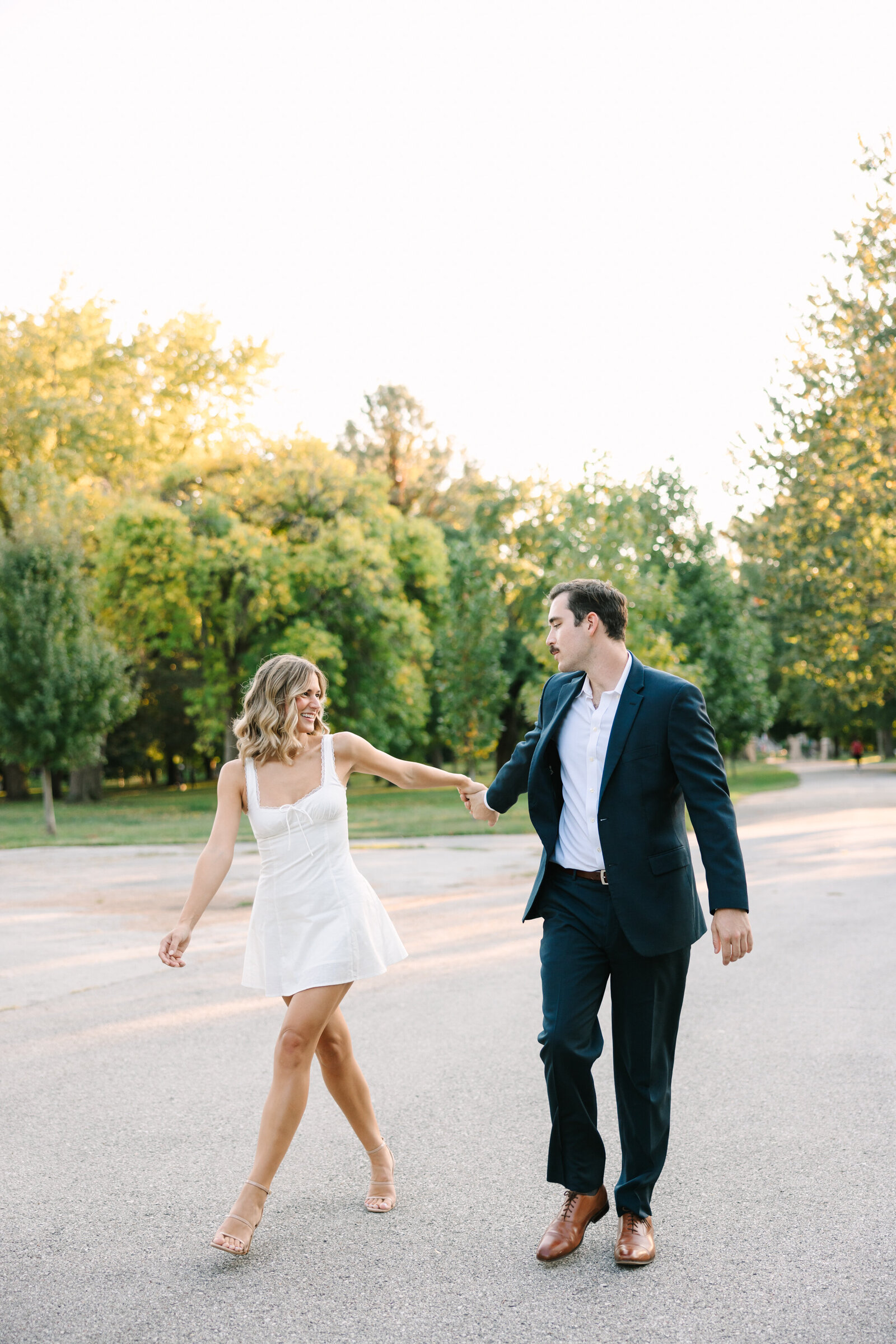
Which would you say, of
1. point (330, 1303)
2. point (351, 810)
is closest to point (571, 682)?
point (330, 1303)

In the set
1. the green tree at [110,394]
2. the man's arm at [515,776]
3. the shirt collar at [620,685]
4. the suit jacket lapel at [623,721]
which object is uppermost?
the green tree at [110,394]

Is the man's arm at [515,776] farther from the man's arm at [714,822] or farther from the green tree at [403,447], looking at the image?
the green tree at [403,447]

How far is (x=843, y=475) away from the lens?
77.0ft

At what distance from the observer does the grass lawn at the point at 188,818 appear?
2225 cm

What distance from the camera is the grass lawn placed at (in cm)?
2225

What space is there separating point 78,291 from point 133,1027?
34958mm

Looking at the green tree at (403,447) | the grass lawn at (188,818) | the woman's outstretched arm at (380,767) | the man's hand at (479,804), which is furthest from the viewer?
the green tree at (403,447)

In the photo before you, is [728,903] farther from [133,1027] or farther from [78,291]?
[78,291]

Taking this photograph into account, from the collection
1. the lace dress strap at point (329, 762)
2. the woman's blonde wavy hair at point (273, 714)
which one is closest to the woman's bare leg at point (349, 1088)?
the lace dress strap at point (329, 762)

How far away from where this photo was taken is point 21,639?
22.5 metres

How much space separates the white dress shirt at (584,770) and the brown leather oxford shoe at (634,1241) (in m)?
1.10

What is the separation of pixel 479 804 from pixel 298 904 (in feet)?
3.57

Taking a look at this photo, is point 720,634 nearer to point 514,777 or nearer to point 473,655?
point 473,655

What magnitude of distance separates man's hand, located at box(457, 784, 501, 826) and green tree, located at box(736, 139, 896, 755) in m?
19.7
